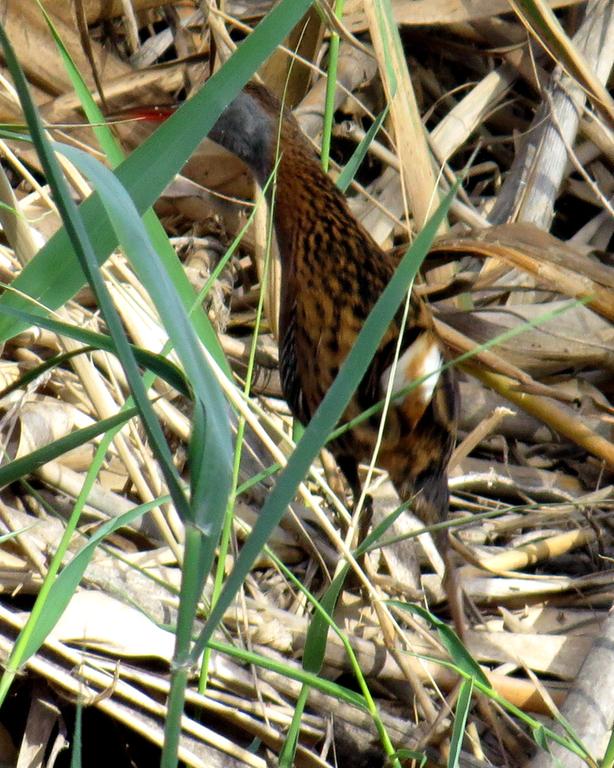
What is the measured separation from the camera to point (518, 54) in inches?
108

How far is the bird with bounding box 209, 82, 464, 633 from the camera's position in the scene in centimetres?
180

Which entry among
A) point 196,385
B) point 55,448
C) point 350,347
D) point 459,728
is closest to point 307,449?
point 196,385

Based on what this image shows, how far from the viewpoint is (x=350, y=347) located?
71.7 inches

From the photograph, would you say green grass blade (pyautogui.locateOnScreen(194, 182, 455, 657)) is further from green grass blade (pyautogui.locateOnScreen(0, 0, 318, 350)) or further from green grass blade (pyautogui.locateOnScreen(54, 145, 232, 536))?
green grass blade (pyautogui.locateOnScreen(0, 0, 318, 350))

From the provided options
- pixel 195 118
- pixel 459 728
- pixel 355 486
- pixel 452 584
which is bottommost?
pixel 459 728

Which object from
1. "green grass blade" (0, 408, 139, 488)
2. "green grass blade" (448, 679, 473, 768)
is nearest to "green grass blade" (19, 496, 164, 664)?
"green grass blade" (0, 408, 139, 488)

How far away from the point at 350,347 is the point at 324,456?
41 cm

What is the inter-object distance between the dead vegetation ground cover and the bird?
10 centimetres

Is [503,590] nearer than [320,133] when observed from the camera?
Yes

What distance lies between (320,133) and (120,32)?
56cm

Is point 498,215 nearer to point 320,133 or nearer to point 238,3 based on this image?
point 320,133

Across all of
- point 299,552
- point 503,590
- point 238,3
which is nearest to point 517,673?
point 503,590

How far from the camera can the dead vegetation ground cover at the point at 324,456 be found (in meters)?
1.57

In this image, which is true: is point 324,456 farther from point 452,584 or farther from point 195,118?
point 195,118
